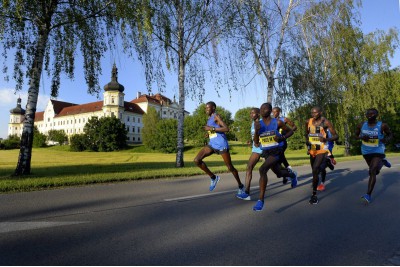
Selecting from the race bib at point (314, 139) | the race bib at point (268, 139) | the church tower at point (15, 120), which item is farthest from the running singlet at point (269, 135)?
the church tower at point (15, 120)

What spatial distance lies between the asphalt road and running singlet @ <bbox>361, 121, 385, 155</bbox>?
115cm

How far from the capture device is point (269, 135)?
6.10m

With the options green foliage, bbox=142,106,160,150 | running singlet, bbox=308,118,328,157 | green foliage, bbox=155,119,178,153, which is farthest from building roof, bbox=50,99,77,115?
running singlet, bbox=308,118,328,157

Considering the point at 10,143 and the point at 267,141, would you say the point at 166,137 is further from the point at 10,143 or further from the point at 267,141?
the point at 267,141

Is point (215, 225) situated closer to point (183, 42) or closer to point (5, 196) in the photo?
point (5, 196)

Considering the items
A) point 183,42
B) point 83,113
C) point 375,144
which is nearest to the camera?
point 375,144

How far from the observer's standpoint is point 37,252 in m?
3.35

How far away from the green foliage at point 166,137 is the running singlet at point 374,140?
61.0 metres

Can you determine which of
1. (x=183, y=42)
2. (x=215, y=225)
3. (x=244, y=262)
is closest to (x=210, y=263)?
(x=244, y=262)

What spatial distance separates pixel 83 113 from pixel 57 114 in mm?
20357

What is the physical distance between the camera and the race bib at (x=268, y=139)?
6.03 m

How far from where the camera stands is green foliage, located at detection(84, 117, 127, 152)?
236ft

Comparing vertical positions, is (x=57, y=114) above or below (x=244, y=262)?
above

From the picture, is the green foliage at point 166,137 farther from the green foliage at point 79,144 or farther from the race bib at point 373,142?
the race bib at point 373,142
